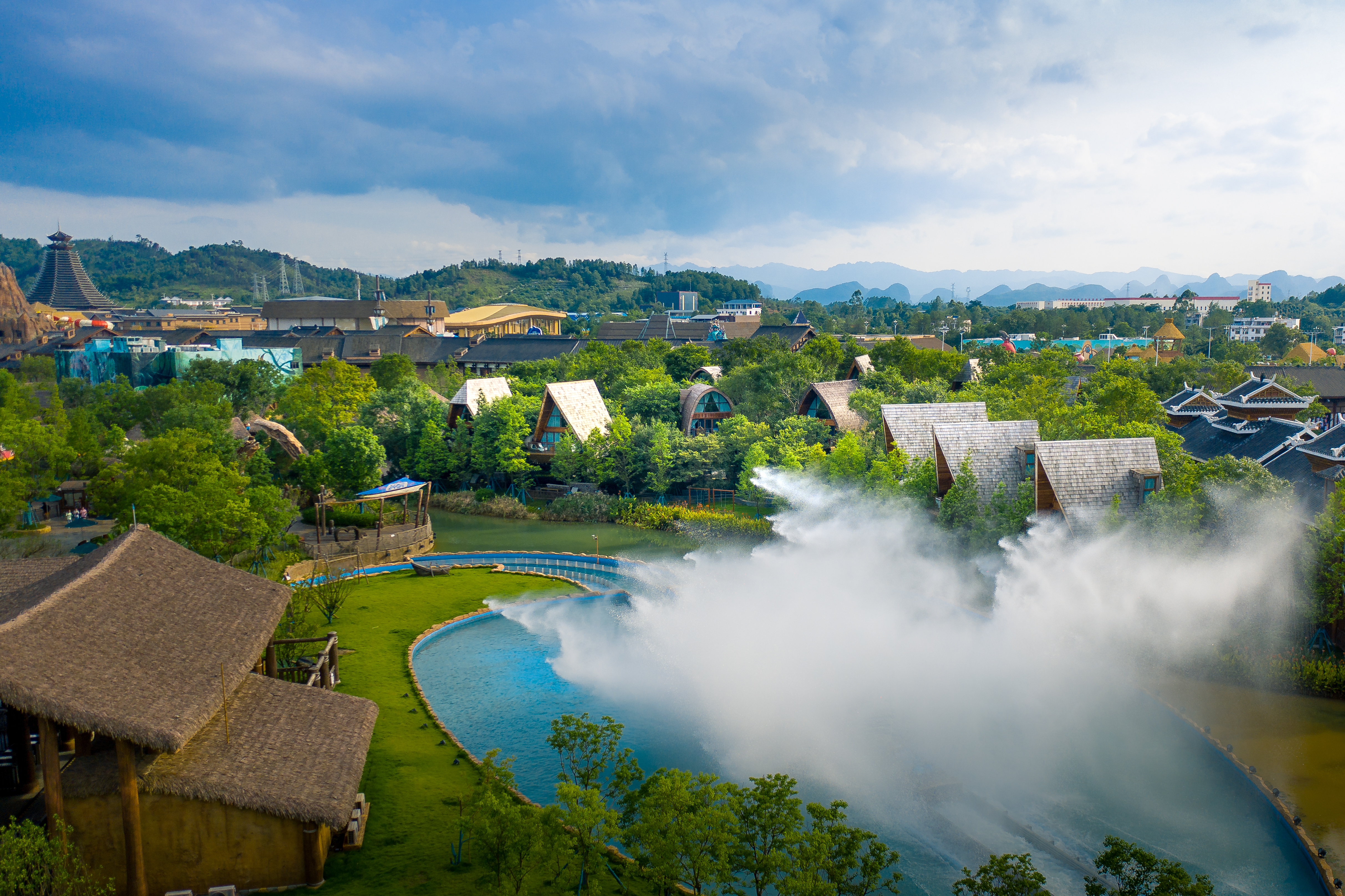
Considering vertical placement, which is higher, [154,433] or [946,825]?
[154,433]

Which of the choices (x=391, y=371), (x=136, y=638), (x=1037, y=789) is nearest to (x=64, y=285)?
(x=391, y=371)

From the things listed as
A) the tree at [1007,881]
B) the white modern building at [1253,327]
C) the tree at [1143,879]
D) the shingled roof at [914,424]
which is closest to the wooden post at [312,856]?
the tree at [1007,881]

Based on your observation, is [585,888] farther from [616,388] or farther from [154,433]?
[616,388]

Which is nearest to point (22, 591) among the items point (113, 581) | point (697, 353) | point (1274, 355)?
point (113, 581)

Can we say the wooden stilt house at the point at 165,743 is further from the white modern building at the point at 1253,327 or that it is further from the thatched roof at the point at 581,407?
the white modern building at the point at 1253,327

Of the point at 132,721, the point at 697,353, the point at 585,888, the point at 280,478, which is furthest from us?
the point at 697,353

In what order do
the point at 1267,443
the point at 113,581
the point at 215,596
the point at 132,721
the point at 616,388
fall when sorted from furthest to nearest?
1. the point at 616,388
2. the point at 1267,443
3. the point at 215,596
4. the point at 113,581
5. the point at 132,721

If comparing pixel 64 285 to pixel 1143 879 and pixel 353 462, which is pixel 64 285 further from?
pixel 1143 879
